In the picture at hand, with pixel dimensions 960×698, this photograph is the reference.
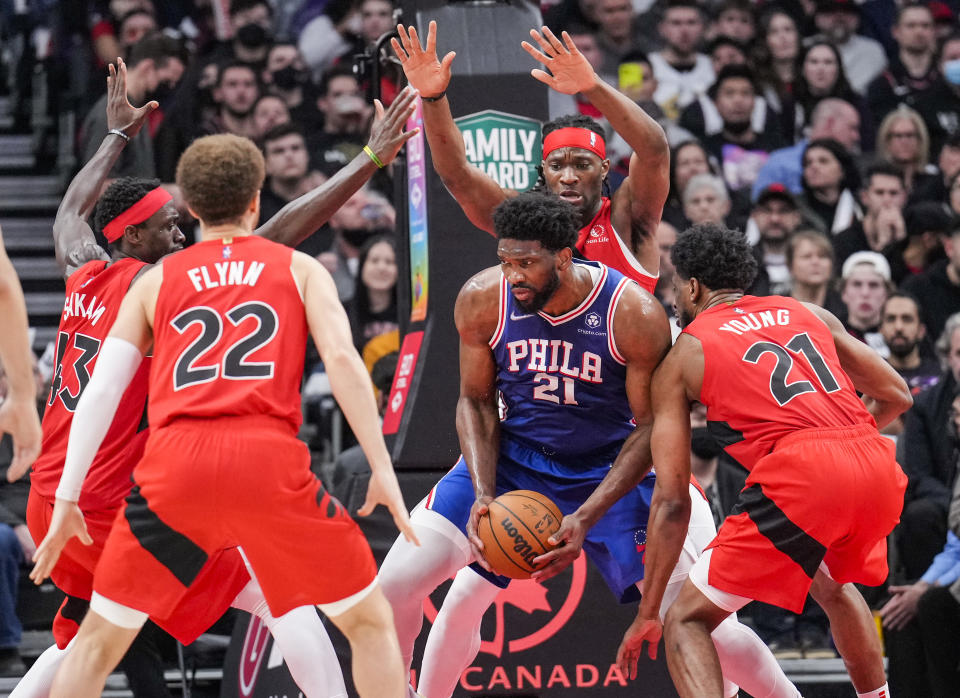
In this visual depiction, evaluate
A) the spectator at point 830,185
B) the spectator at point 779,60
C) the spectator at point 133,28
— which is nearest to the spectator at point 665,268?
the spectator at point 830,185

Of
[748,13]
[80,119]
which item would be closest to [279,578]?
[80,119]

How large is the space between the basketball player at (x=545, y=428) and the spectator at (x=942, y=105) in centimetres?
652

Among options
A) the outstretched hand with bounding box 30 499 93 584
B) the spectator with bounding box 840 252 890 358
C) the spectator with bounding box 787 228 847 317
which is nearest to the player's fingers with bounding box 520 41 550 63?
the outstretched hand with bounding box 30 499 93 584

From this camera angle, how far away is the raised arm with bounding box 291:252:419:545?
14.2 feet

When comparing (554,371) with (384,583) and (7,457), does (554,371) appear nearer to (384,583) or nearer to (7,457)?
(384,583)

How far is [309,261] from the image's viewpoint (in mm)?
4473

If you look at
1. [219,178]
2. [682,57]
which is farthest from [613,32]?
[219,178]

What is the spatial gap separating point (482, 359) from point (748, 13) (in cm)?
712

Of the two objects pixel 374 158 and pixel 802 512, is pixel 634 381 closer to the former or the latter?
pixel 802 512

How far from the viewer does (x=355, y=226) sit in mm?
9875

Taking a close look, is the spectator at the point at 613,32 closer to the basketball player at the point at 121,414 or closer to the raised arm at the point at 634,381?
the basketball player at the point at 121,414

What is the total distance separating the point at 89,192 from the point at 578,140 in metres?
2.03

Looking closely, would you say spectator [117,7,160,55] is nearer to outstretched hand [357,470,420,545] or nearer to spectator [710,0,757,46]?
spectator [710,0,757,46]

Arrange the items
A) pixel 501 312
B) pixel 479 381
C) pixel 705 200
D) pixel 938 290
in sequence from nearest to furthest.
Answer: pixel 501 312
pixel 479 381
pixel 938 290
pixel 705 200
